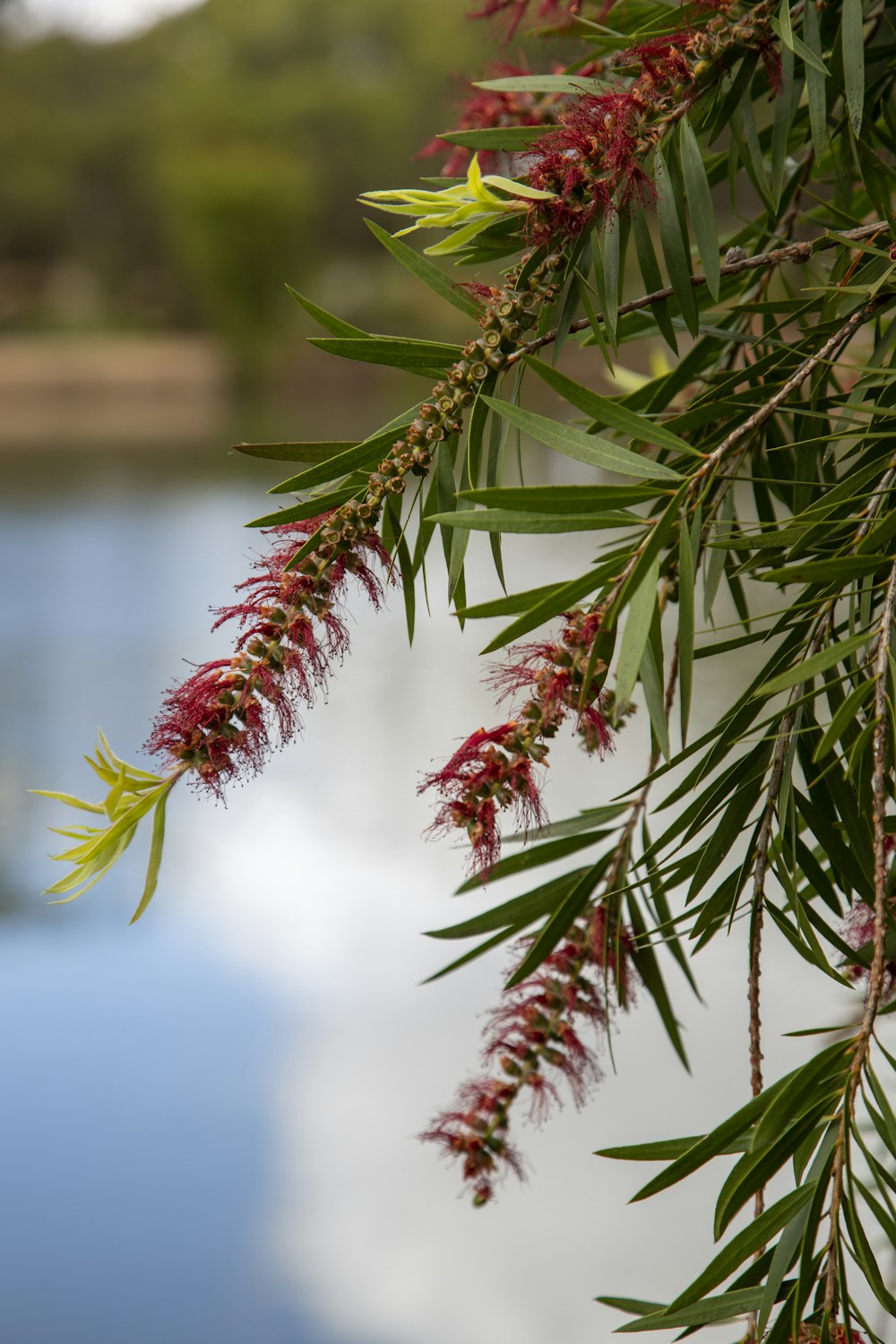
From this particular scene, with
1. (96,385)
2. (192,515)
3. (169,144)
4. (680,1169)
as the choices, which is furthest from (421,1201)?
(169,144)

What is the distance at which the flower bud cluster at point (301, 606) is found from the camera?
22 centimetres

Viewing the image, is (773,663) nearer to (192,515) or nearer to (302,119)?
(192,515)

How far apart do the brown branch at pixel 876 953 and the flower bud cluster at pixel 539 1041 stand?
0.26ft

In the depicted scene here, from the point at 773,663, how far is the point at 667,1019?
0.50 ft

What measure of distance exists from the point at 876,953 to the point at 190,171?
1005cm

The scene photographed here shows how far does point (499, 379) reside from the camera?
0.23m

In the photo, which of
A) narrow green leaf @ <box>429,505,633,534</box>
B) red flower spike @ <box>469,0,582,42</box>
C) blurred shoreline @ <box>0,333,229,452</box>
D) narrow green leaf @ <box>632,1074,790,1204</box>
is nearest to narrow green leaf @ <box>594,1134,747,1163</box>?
narrow green leaf @ <box>632,1074,790,1204</box>

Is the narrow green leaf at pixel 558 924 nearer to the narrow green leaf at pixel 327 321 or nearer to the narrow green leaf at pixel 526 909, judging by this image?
the narrow green leaf at pixel 526 909

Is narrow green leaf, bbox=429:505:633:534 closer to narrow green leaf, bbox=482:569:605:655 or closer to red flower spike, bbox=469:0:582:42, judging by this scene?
narrow green leaf, bbox=482:569:605:655

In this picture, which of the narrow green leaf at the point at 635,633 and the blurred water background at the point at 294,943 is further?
the blurred water background at the point at 294,943

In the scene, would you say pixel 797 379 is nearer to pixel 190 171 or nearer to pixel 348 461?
pixel 348 461

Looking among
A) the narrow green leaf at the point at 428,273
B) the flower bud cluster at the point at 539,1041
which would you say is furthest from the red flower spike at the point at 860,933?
the narrow green leaf at the point at 428,273

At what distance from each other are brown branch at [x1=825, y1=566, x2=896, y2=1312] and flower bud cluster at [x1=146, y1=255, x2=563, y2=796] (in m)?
0.08

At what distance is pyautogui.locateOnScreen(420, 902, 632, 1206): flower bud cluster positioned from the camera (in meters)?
0.28
